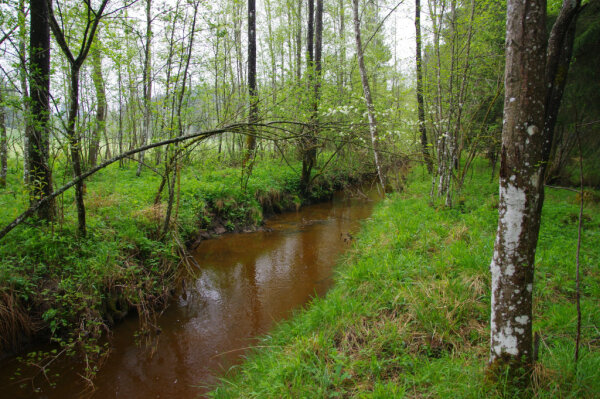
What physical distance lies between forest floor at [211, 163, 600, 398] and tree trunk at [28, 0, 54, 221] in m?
3.96

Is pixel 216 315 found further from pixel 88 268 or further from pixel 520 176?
pixel 520 176

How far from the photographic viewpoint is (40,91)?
446 centimetres

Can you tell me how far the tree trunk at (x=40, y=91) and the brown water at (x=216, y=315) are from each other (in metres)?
2.44

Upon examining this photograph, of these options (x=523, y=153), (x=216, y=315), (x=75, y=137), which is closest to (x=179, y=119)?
(x=75, y=137)

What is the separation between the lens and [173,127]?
17.5 feet

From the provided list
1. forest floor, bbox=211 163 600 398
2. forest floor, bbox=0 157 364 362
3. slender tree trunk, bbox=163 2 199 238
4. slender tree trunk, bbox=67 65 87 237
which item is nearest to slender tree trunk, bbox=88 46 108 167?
slender tree trunk, bbox=67 65 87 237

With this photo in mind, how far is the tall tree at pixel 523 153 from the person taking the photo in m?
1.94

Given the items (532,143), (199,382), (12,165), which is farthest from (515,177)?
(12,165)

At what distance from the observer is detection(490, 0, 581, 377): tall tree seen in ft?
6.35

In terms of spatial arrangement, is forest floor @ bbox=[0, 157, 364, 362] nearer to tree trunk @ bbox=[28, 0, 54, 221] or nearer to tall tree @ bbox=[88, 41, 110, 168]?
tree trunk @ bbox=[28, 0, 54, 221]

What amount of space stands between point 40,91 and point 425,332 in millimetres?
6118

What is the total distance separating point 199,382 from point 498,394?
3046mm

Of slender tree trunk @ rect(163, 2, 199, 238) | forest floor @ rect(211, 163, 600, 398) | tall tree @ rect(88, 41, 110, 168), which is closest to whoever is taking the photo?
forest floor @ rect(211, 163, 600, 398)

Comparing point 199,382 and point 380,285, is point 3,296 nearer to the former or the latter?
point 199,382
